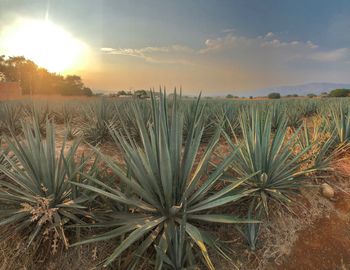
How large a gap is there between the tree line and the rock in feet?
111

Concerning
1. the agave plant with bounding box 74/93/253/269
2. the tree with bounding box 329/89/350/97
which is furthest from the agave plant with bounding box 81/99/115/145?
the tree with bounding box 329/89/350/97

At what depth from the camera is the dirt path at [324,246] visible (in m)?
2.79

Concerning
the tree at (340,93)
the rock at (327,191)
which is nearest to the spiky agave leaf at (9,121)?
the rock at (327,191)

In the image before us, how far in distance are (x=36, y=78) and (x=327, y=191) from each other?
4188cm

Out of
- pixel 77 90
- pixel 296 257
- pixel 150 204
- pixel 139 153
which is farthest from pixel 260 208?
pixel 77 90

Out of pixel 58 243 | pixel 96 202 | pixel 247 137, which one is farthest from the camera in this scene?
pixel 247 137

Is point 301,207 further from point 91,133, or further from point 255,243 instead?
point 91,133

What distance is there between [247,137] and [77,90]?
116 ft

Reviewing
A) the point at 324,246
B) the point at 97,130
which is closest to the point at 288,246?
the point at 324,246

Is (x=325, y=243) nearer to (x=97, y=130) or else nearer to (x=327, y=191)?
(x=327, y=191)

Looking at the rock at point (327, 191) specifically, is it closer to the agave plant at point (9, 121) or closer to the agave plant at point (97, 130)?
the agave plant at point (97, 130)

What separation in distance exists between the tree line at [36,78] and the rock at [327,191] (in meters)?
33.9

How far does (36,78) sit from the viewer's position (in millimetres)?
38562

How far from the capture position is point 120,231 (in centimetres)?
231
